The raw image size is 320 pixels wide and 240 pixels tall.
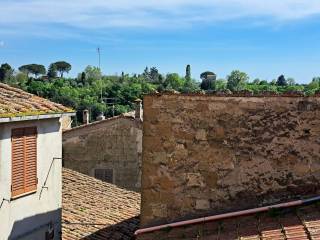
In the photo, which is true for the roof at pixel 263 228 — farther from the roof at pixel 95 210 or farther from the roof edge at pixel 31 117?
the roof at pixel 95 210

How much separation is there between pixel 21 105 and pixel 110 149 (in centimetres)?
1207

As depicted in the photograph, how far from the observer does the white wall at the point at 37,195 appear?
10992 millimetres

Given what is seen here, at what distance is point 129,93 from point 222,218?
64.8 meters

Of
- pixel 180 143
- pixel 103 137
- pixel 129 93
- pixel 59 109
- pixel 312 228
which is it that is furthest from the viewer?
pixel 129 93

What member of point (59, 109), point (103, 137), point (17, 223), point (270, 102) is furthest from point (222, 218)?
point (103, 137)

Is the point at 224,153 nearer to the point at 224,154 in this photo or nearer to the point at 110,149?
the point at 224,154

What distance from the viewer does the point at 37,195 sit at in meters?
12.3

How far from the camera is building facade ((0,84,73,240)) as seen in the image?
36.2ft

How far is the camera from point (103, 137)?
2361 cm

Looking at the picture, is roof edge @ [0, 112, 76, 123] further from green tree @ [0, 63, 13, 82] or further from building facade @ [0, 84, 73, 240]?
green tree @ [0, 63, 13, 82]

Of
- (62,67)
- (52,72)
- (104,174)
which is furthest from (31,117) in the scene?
(62,67)

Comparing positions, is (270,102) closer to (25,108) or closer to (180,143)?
(180,143)

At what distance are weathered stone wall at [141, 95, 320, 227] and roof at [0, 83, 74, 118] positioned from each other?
3432mm

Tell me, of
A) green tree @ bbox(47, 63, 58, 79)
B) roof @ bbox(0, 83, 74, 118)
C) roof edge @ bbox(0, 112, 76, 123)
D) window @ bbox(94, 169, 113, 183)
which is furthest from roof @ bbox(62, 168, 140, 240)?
green tree @ bbox(47, 63, 58, 79)
